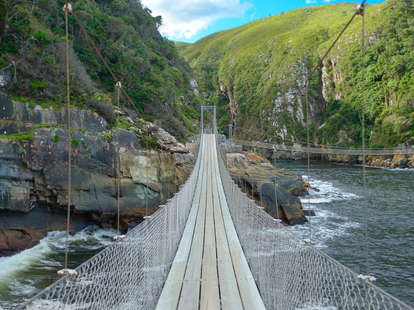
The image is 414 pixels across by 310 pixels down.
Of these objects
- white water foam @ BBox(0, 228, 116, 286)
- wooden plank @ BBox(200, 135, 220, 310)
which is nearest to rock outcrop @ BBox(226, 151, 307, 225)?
wooden plank @ BBox(200, 135, 220, 310)

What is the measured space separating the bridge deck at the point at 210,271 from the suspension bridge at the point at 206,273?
0.01m

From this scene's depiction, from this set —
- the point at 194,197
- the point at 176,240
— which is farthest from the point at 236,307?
the point at 194,197

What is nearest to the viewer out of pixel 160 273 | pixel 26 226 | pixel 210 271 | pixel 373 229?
pixel 160 273

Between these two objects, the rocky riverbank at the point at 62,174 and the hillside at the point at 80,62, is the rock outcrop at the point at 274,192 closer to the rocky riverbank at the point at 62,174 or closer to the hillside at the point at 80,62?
the rocky riverbank at the point at 62,174

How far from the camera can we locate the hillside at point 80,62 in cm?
1128

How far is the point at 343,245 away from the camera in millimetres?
10094

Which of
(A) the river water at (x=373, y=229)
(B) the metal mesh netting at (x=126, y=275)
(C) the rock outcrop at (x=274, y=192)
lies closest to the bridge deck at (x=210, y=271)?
(B) the metal mesh netting at (x=126, y=275)

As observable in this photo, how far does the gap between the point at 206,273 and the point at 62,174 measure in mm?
6827

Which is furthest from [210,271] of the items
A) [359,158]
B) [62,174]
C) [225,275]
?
[359,158]

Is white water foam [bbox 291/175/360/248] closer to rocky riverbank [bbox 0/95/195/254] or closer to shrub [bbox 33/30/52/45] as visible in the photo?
rocky riverbank [bbox 0/95/195/254]

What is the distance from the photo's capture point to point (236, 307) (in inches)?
134

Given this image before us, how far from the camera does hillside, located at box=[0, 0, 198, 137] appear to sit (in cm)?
1128

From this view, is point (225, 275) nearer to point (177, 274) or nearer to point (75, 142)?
point (177, 274)

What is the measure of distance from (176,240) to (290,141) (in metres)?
44.6
